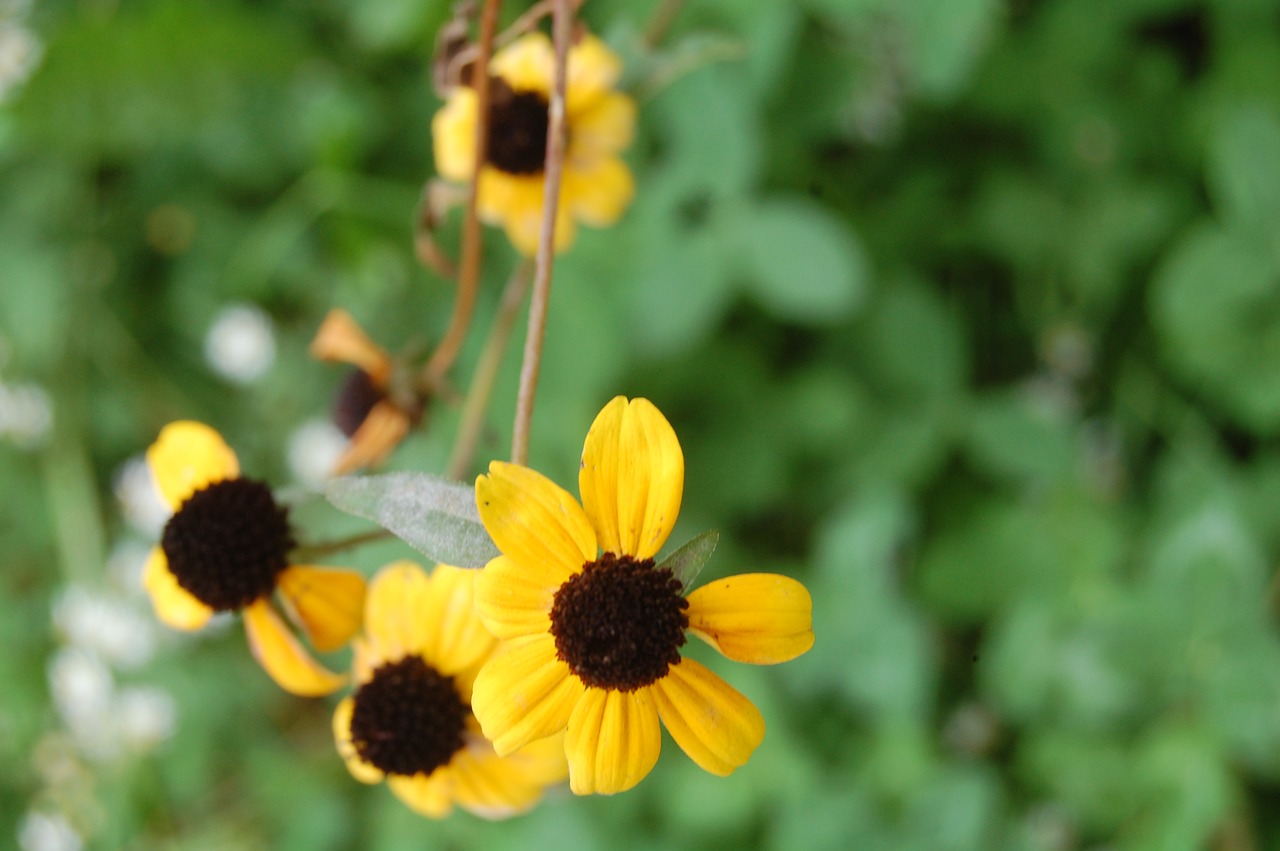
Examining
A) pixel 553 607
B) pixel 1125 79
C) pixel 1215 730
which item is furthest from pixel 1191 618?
pixel 553 607

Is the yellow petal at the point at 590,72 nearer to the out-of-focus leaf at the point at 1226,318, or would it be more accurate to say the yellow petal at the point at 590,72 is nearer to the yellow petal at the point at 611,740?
the yellow petal at the point at 611,740

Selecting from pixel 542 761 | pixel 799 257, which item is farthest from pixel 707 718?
pixel 799 257

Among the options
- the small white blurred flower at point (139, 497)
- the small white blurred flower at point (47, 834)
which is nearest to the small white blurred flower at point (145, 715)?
the small white blurred flower at point (47, 834)

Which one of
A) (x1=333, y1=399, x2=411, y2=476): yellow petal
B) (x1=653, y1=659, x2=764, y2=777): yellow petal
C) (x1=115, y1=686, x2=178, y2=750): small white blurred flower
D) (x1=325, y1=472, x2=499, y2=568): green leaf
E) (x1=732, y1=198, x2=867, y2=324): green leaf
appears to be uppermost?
(x1=732, y1=198, x2=867, y2=324): green leaf

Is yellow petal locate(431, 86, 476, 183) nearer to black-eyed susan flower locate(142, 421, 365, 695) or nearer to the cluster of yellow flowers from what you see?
the cluster of yellow flowers

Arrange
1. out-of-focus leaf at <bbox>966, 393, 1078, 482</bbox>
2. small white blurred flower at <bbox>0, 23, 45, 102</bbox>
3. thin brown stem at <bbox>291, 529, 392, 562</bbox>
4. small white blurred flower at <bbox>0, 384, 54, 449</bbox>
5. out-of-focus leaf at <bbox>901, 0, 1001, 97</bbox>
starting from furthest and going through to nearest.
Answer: small white blurred flower at <bbox>0, 384, 54, 449</bbox> < small white blurred flower at <bbox>0, 23, 45, 102</bbox> < out-of-focus leaf at <bbox>966, 393, 1078, 482</bbox> < out-of-focus leaf at <bbox>901, 0, 1001, 97</bbox> < thin brown stem at <bbox>291, 529, 392, 562</bbox>

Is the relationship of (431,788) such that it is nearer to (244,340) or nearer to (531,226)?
(531,226)

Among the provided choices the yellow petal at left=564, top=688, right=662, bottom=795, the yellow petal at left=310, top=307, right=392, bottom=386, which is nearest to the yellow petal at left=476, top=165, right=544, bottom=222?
the yellow petal at left=310, top=307, right=392, bottom=386
